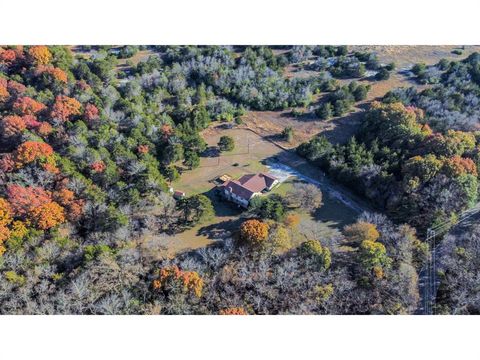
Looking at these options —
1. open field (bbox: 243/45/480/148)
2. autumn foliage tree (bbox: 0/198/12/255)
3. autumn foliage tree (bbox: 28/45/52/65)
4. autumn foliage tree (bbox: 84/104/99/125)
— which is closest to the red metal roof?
open field (bbox: 243/45/480/148)

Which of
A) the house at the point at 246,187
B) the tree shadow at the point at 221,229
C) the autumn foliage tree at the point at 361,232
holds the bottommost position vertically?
the tree shadow at the point at 221,229

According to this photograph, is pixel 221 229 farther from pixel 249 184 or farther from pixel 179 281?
pixel 179 281

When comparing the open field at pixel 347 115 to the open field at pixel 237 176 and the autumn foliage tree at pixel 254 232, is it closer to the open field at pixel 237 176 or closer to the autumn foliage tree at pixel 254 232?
the open field at pixel 237 176

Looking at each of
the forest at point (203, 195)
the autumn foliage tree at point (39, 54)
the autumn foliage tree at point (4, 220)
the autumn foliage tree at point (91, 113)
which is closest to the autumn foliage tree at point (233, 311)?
the forest at point (203, 195)

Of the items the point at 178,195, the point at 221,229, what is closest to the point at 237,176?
the point at 178,195

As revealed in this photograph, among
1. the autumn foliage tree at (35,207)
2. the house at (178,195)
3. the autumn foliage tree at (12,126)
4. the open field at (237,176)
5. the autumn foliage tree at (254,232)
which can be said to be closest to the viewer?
the autumn foliage tree at (254,232)

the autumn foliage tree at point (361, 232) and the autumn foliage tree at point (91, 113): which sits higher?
the autumn foliage tree at point (91, 113)

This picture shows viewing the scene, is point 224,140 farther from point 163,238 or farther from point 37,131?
point 37,131
